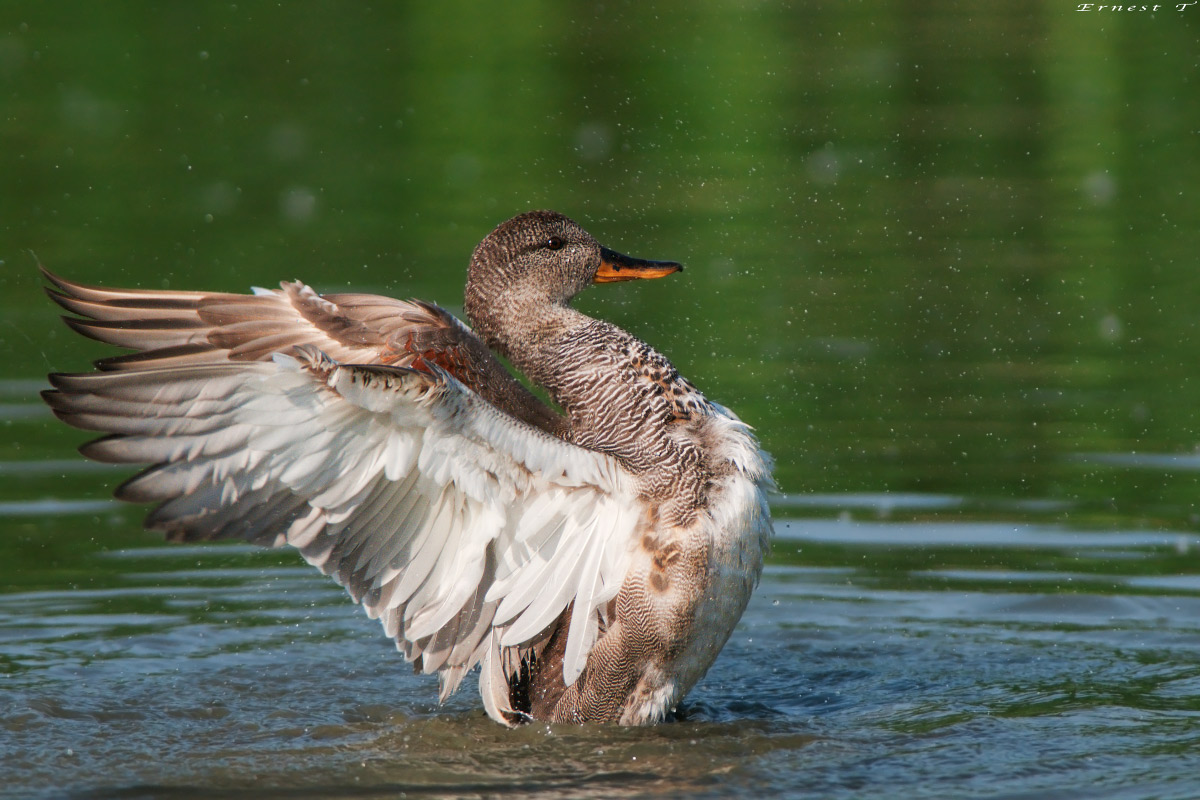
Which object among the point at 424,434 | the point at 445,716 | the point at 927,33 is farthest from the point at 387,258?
the point at 927,33

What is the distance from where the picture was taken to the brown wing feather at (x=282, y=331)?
5230 millimetres

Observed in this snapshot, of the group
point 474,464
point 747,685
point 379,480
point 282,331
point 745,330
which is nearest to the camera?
point 474,464

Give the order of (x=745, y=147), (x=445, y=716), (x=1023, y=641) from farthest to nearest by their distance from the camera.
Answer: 1. (x=745, y=147)
2. (x=1023, y=641)
3. (x=445, y=716)

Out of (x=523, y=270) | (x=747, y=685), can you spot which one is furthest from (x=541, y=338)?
(x=747, y=685)

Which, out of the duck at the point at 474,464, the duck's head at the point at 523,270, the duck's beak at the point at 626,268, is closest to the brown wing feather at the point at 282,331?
the duck at the point at 474,464

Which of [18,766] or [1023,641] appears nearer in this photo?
[18,766]

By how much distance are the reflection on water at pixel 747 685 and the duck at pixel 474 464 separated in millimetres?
398

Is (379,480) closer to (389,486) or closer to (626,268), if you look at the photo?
(389,486)

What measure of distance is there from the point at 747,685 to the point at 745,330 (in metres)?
4.68

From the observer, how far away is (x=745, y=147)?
635 inches

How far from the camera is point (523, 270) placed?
5992 mm

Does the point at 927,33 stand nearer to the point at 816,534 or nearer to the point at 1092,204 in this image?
the point at 1092,204

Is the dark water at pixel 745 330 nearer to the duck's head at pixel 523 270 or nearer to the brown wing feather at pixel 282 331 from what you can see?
the brown wing feather at pixel 282 331

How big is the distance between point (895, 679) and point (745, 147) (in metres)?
10.7
